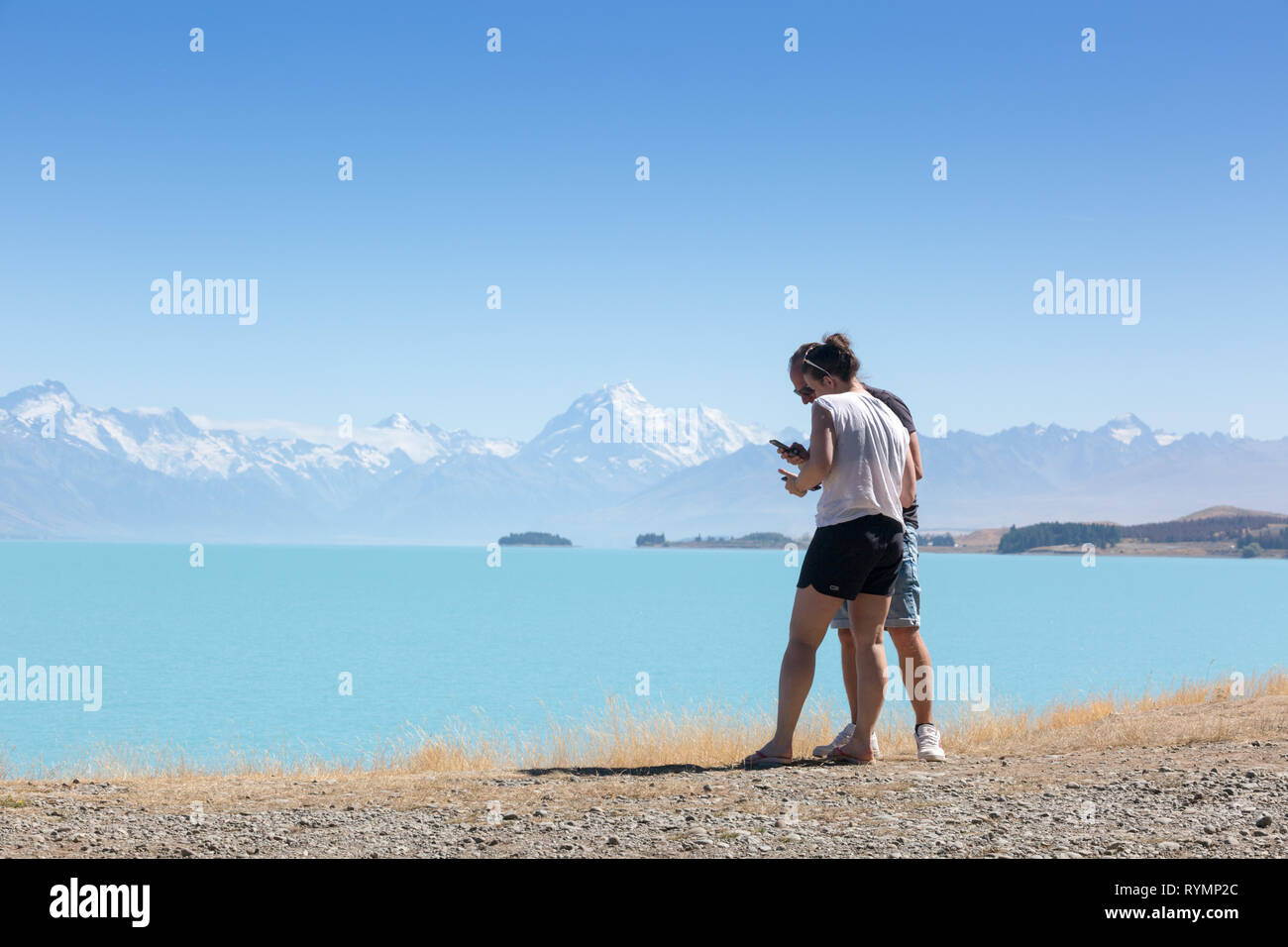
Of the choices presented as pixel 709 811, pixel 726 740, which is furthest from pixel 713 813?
pixel 726 740

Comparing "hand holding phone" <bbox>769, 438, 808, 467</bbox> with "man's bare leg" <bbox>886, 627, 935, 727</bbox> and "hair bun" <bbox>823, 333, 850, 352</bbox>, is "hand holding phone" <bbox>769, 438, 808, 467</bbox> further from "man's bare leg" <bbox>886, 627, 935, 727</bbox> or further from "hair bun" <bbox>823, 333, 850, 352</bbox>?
"man's bare leg" <bbox>886, 627, 935, 727</bbox>

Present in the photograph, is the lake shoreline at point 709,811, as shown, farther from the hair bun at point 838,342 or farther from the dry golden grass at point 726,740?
the hair bun at point 838,342

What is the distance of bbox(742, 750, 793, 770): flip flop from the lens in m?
6.07

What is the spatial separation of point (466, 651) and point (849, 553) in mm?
48102

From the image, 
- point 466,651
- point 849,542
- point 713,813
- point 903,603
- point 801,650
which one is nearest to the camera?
point 713,813

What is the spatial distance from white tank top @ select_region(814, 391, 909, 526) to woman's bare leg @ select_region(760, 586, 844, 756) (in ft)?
1.38

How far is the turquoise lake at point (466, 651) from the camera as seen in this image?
2869 cm

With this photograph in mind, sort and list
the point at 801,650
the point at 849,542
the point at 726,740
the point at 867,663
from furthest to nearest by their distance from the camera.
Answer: the point at 726,740, the point at 867,663, the point at 801,650, the point at 849,542

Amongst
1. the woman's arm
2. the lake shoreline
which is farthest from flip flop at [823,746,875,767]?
Answer: the woman's arm

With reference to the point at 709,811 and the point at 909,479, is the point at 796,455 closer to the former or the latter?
the point at 909,479

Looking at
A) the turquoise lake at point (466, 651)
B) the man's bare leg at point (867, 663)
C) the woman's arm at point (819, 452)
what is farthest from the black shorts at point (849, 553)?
the turquoise lake at point (466, 651)

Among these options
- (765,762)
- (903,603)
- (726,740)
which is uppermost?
(903,603)

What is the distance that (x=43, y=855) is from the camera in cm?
405

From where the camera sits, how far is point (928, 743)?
636 centimetres
